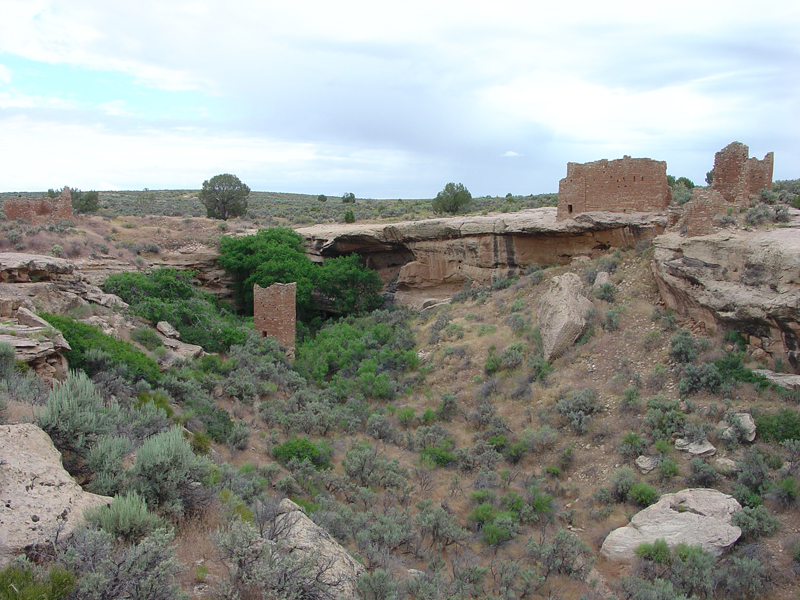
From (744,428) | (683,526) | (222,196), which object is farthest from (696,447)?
(222,196)

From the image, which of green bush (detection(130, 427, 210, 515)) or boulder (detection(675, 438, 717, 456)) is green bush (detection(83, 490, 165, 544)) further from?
boulder (detection(675, 438, 717, 456))

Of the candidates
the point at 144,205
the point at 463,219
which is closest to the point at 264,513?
the point at 463,219

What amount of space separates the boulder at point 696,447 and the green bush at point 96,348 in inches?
404

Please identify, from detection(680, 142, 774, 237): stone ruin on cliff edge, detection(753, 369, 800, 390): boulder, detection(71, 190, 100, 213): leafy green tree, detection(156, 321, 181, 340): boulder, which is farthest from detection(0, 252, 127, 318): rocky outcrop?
detection(71, 190, 100, 213): leafy green tree

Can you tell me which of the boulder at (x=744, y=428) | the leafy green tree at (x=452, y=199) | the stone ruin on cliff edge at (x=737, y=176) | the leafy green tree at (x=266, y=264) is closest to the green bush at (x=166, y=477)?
the boulder at (x=744, y=428)

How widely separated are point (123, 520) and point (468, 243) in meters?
18.1

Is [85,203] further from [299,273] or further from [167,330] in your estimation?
[167,330]

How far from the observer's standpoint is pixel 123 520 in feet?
13.8

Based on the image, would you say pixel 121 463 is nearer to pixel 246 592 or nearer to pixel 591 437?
pixel 246 592

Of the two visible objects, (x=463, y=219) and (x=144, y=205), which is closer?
(x=463, y=219)

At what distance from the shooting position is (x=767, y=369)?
35.0 ft

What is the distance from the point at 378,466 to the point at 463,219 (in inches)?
533

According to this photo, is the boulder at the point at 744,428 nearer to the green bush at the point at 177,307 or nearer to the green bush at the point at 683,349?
the green bush at the point at 683,349

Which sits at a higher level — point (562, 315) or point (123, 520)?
point (562, 315)
